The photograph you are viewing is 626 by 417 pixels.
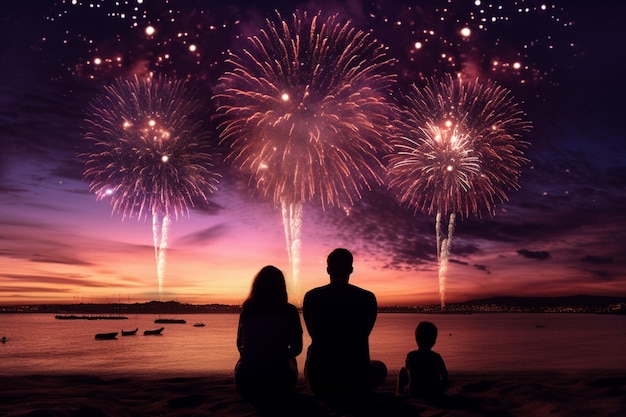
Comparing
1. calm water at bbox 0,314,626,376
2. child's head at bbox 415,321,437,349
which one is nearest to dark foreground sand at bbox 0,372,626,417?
child's head at bbox 415,321,437,349

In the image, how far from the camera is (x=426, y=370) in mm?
9289

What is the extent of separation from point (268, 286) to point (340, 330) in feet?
3.99

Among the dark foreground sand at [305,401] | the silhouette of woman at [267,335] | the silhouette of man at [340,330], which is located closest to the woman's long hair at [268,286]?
the silhouette of woman at [267,335]

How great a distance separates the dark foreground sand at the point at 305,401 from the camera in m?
8.10

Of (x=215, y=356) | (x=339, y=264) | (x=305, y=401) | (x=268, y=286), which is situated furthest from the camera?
(x=215, y=356)

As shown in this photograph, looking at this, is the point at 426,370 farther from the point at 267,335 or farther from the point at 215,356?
the point at 215,356

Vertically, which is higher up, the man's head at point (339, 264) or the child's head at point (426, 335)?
the man's head at point (339, 264)

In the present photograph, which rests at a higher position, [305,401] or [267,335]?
[267,335]

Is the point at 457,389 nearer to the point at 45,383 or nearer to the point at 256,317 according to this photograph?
→ the point at 256,317

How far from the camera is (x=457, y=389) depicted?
10.5 meters

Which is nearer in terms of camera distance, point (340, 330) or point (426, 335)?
point (340, 330)

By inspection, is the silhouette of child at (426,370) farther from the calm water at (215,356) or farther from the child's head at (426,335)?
the calm water at (215,356)

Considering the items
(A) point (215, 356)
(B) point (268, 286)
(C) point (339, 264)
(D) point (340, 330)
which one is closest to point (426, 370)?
(D) point (340, 330)

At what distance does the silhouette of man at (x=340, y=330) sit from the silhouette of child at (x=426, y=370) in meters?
1.26
